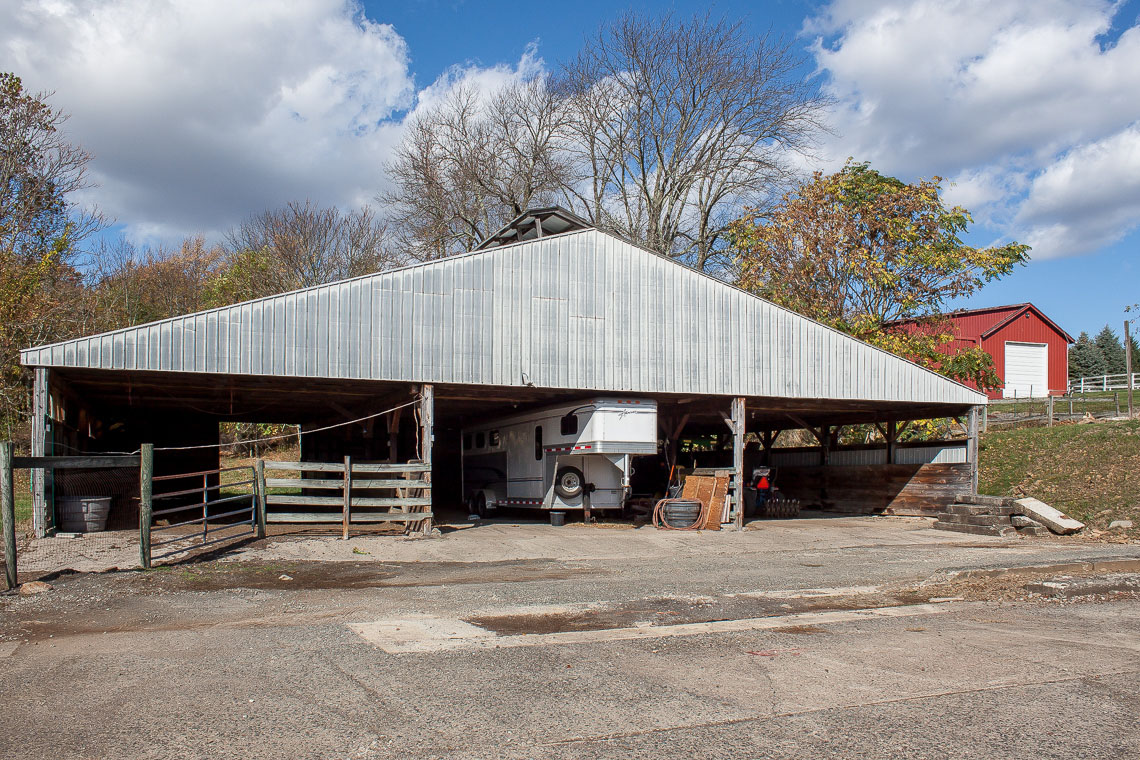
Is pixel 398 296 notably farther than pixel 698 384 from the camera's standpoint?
No

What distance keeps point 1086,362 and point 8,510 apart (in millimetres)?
77404

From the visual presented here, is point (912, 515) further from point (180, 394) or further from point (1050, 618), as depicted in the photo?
point (180, 394)

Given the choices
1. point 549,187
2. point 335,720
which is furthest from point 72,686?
point 549,187

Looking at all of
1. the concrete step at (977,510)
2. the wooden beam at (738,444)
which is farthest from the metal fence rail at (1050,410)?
the wooden beam at (738,444)

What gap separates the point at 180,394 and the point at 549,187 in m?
27.0

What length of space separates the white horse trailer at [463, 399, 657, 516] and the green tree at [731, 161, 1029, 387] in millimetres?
13120

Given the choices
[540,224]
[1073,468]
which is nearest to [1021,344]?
[1073,468]

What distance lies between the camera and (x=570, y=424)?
19359mm

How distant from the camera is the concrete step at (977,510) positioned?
65.7 ft

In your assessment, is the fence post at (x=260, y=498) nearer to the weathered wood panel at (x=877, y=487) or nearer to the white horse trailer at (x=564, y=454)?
the white horse trailer at (x=564, y=454)

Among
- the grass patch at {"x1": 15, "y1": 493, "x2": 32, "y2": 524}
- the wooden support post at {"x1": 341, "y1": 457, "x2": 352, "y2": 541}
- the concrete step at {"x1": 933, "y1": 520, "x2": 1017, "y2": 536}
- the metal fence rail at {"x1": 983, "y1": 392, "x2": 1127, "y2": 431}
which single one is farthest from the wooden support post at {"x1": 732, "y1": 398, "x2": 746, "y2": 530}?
the grass patch at {"x1": 15, "y1": 493, "x2": 32, "y2": 524}

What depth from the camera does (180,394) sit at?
21.2m

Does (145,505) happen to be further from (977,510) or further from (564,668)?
(977,510)

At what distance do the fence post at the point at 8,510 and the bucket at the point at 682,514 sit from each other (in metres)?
13.5
